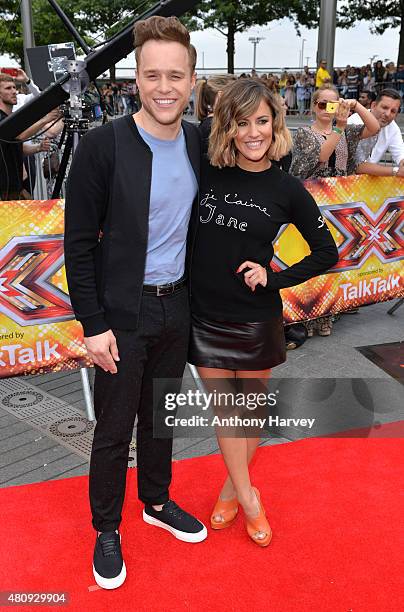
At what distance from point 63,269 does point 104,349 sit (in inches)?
66.6

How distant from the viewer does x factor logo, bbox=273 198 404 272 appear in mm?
5035

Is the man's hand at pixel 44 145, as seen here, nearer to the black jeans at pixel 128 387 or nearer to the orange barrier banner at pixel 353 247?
the orange barrier banner at pixel 353 247

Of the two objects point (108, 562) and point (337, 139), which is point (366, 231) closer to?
point (337, 139)

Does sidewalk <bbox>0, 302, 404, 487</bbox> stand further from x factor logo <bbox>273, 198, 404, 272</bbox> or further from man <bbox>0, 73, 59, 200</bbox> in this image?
man <bbox>0, 73, 59, 200</bbox>

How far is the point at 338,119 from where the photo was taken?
4773 mm

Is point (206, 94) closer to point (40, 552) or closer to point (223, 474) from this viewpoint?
point (223, 474)

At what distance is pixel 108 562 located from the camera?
2.54 m

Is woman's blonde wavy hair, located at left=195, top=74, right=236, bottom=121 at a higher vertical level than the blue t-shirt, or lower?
higher

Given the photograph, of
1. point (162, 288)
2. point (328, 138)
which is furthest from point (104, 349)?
point (328, 138)

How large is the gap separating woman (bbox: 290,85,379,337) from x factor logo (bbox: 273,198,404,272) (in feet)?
1.18

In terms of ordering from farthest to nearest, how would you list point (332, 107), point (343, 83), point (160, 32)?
point (343, 83), point (332, 107), point (160, 32)

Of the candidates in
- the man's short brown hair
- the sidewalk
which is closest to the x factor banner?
the sidewalk

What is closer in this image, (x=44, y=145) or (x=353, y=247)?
(x=353, y=247)

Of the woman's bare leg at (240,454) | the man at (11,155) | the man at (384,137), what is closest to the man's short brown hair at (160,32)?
the woman's bare leg at (240,454)
